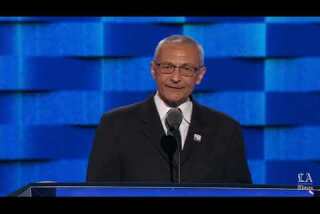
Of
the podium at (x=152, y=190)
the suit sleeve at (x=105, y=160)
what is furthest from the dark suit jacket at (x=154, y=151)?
the podium at (x=152, y=190)

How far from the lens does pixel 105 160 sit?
7.16ft

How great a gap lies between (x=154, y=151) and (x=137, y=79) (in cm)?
120

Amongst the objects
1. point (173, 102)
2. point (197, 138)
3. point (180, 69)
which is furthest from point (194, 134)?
point (180, 69)

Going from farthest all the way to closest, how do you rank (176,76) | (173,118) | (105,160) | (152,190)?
(176,76), (105,160), (173,118), (152,190)

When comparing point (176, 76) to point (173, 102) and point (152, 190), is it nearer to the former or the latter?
point (173, 102)

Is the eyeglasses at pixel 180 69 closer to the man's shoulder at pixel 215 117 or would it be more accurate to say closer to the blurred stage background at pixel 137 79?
the man's shoulder at pixel 215 117

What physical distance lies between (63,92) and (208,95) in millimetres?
768

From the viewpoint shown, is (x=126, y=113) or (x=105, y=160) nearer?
(x=105, y=160)

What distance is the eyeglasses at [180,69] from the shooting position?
2.32 m

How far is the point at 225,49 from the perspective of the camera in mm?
3311

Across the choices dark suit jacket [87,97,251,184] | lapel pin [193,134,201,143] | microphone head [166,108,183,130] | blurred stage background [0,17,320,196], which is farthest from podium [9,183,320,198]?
blurred stage background [0,17,320,196]

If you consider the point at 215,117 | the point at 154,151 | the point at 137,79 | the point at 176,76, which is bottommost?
the point at 154,151
